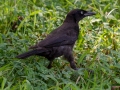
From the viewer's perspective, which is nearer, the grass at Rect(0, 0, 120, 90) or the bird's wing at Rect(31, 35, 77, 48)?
the grass at Rect(0, 0, 120, 90)

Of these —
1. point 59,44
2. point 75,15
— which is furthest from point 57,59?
point 75,15

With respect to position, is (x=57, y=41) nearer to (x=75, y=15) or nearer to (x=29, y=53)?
(x=29, y=53)

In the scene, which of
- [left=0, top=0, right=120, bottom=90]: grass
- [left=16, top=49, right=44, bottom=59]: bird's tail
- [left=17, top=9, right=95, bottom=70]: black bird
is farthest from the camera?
[left=17, top=9, right=95, bottom=70]: black bird

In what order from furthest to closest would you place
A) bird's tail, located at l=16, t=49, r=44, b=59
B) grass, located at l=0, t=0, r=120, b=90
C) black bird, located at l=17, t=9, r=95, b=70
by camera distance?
black bird, located at l=17, t=9, r=95, b=70 < bird's tail, located at l=16, t=49, r=44, b=59 < grass, located at l=0, t=0, r=120, b=90

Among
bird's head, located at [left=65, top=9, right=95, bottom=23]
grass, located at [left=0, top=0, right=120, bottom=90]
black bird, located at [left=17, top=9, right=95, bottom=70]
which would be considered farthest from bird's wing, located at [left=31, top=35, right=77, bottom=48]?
bird's head, located at [left=65, top=9, right=95, bottom=23]

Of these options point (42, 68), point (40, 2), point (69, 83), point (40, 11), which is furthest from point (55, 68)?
point (40, 2)

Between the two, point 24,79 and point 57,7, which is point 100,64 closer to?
point 24,79

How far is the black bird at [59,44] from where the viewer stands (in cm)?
664

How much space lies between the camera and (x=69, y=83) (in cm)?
583

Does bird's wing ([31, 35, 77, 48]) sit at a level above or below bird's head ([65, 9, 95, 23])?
below

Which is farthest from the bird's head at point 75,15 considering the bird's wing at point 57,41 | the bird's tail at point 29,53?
the bird's tail at point 29,53

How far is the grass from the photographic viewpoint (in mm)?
6219

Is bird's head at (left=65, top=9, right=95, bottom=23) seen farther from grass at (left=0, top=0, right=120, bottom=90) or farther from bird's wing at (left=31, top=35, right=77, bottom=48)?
bird's wing at (left=31, top=35, right=77, bottom=48)

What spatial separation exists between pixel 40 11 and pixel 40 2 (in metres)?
0.81
